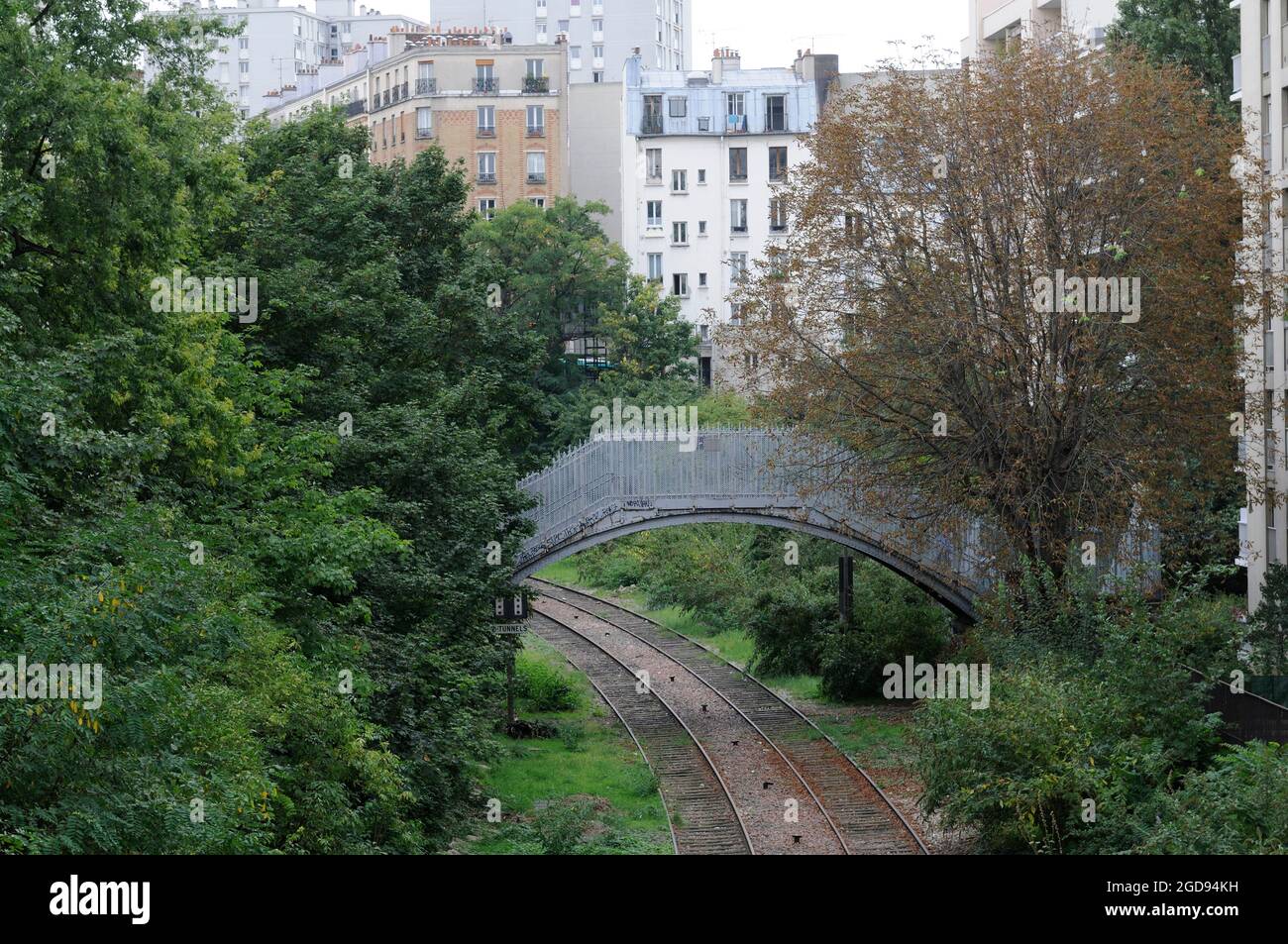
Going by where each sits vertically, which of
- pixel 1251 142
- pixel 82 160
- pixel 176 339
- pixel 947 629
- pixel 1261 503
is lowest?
pixel 947 629

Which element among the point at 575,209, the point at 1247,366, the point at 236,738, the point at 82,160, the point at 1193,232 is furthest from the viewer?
the point at 575,209

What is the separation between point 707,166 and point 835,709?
44461 mm

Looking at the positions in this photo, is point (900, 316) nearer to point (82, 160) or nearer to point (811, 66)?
point (82, 160)

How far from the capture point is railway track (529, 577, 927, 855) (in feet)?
83.4

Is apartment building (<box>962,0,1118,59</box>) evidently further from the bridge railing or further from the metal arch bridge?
the metal arch bridge

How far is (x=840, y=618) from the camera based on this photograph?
38.0m

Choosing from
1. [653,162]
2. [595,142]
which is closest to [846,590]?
[653,162]

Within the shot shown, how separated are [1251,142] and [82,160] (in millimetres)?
24744

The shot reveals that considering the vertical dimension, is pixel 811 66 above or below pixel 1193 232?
above

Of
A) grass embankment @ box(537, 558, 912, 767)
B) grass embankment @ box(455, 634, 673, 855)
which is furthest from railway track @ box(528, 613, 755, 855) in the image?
grass embankment @ box(537, 558, 912, 767)

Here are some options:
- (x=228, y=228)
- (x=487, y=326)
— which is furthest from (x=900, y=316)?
(x=228, y=228)

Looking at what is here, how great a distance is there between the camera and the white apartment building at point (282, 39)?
443ft

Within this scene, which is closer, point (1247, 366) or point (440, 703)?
point (440, 703)

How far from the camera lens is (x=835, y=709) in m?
36.0
